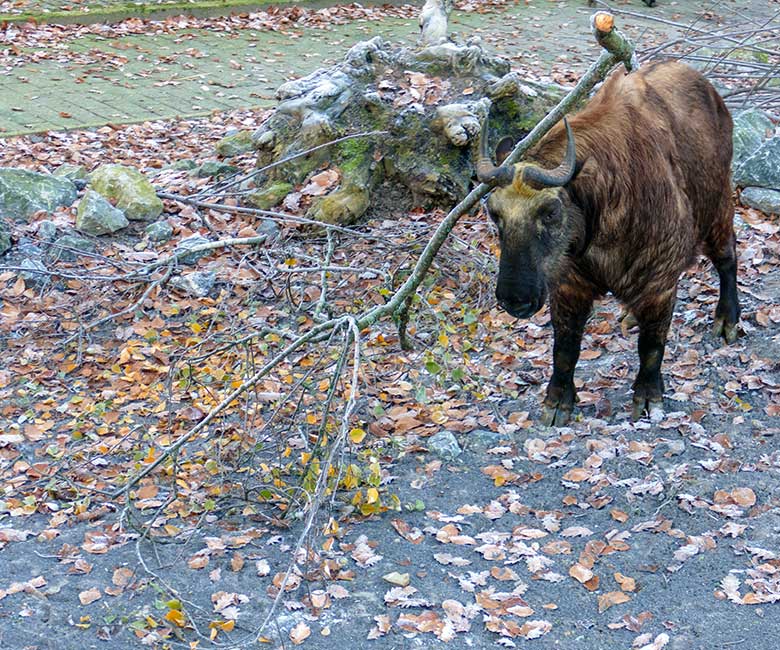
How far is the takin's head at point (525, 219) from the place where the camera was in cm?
479

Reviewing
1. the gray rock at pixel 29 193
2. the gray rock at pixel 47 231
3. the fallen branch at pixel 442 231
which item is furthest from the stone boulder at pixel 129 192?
the fallen branch at pixel 442 231

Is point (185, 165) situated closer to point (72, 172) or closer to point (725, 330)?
point (72, 172)

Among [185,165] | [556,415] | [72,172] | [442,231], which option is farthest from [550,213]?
[72,172]

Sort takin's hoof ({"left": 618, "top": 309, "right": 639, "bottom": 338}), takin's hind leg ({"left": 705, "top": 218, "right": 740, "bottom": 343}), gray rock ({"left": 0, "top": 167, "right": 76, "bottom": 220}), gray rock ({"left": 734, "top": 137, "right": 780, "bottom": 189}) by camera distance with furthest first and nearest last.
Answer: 1. gray rock ({"left": 0, "top": 167, "right": 76, "bottom": 220})
2. gray rock ({"left": 734, "top": 137, "right": 780, "bottom": 189})
3. takin's hoof ({"left": 618, "top": 309, "right": 639, "bottom": 338})
4. takin's hind leg ({"left": 705, "top": 218, "right": 740, "bottom": 343})

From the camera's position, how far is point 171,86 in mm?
11789

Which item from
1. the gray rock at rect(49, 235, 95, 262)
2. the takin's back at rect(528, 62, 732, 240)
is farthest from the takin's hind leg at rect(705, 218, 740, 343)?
the gray rock at rect(49, 235, 95, 262)

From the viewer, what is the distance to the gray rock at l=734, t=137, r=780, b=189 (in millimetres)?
7941

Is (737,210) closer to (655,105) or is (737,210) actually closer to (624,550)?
(655,105)

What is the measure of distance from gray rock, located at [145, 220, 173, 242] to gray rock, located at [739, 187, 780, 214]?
14.4 ft

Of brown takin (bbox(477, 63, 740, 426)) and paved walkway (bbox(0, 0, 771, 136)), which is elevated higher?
brown takin (bbox(477, 63, 740, 426))

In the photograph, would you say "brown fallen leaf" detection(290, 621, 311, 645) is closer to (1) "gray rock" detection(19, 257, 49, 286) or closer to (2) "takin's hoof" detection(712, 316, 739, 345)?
(2) "takin's hoof" detection(712, 316, 739, 345)

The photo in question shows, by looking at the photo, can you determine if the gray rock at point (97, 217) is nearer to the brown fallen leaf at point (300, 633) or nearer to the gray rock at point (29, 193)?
the gray rock at point (29, 193)

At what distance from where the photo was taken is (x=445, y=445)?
5566 mm

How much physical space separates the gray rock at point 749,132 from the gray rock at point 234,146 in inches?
155
